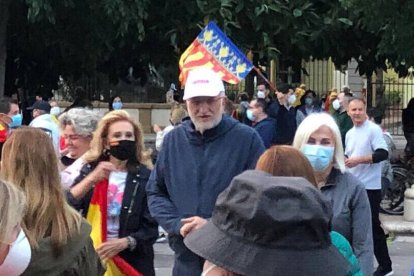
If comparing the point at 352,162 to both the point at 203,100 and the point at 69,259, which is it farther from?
the point at 69,259

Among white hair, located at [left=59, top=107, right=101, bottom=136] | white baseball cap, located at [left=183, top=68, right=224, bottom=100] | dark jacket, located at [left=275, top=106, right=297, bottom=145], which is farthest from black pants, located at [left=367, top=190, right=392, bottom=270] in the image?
dark jacket, located at [left=275, top=106, right=297, bottom=145]

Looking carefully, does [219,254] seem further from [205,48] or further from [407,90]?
[407,90]

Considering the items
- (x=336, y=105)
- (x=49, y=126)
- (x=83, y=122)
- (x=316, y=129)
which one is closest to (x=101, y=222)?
(x=83, y=122)

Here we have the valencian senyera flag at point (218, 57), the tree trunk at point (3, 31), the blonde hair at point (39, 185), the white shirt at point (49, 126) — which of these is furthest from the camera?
the tree trunk at point (3, 31)

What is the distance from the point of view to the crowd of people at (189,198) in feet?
7.68

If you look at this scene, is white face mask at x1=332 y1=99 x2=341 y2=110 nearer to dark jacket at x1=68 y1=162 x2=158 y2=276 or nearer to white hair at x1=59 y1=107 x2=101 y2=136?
white hair at x1=59 y1=107 x2=101 y2=136

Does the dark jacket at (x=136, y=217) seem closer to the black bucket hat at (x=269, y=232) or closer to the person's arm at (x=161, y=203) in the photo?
the person's arm at (x=161, y=203)

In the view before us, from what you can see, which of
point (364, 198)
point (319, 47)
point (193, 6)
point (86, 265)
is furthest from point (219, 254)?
point (319, 47)

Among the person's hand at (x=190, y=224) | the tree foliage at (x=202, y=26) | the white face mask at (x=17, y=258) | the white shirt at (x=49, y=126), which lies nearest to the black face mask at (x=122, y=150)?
the person's hand at (x=190, y=224)

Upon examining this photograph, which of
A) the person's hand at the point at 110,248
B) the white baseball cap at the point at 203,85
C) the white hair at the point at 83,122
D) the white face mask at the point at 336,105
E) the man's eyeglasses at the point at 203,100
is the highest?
the white baseball cap at the point at 203,85

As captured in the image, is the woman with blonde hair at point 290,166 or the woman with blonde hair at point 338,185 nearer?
the woman with blonde hair at point 290,166

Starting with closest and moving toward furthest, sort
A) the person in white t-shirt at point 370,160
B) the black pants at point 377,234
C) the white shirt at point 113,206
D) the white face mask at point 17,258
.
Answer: the white face mask at point 17,258 < the white shirt at point 113,206 < the black pants at point 377,234 < the person in white t-shirt at point 370,160

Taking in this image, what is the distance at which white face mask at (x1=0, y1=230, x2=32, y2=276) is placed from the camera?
3.35 meters

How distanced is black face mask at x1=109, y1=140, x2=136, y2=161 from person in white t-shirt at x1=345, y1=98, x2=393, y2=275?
13.3 feet
